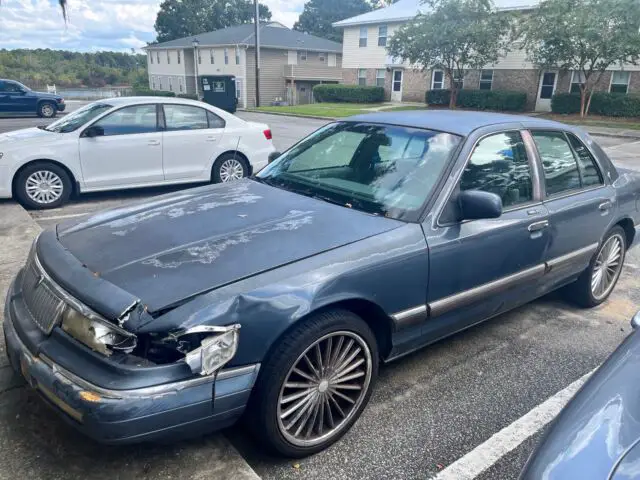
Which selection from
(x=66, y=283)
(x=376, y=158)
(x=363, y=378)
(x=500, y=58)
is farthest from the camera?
(x=500, y=58)

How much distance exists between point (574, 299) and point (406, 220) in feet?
7.99

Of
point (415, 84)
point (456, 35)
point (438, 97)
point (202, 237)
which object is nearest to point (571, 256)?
point (202, 237)

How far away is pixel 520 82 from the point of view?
2875 centimetres

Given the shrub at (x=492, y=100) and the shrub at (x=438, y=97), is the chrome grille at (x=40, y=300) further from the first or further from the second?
the shrub at (x=438, y=97)

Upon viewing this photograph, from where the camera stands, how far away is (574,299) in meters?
4.58

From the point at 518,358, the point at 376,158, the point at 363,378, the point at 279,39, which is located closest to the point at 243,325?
the point at 363,378

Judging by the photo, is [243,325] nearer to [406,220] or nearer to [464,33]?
[406,220]

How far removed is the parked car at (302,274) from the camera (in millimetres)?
2191

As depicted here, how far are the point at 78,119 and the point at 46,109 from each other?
1723cm

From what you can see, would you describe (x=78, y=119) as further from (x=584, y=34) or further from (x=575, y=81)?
(x=575, y=81)

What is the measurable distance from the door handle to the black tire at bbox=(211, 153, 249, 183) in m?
5.61

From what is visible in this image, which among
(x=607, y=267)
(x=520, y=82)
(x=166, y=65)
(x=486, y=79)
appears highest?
(x=166, y=65)

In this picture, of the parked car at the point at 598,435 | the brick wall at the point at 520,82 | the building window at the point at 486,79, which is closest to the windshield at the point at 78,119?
the parked car at the point at 598,435

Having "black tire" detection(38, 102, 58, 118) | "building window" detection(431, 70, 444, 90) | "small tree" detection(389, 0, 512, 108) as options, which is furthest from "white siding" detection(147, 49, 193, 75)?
"black tire" detection(38, 102, 58, 118)
